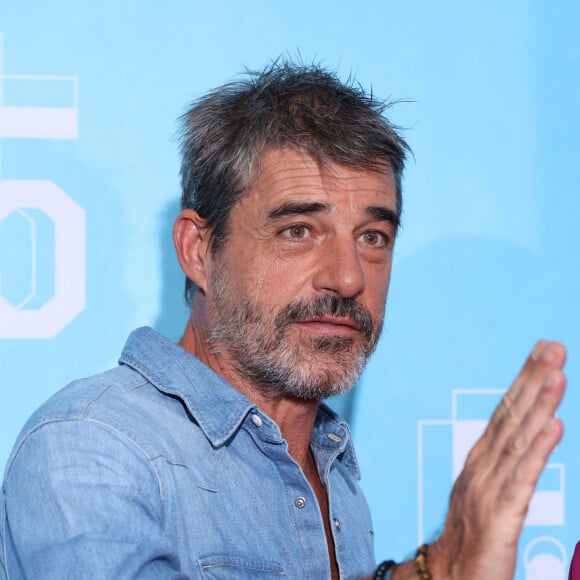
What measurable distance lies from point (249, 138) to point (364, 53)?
462 millimetres

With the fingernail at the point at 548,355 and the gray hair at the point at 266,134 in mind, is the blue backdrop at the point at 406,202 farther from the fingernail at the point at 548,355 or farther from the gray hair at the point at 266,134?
the fingernail at the point at 548,355

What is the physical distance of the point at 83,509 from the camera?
3.47ft

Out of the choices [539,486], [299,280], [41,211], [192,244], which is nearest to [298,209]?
[299,280]

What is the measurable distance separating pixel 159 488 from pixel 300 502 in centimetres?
24

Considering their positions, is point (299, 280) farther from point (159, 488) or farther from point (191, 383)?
point (159, 488)

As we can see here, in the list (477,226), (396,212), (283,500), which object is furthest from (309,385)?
(477,226)

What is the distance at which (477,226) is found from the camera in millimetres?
1822

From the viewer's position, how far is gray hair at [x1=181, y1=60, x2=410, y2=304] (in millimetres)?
1407

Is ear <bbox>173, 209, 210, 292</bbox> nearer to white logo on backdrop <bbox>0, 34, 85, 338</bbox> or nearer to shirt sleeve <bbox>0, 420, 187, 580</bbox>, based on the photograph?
white logo on backdrop <bbox>0, 34, 85, 338</bbox>

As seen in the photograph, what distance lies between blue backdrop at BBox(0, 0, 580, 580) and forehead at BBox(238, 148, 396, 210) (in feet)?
1.14

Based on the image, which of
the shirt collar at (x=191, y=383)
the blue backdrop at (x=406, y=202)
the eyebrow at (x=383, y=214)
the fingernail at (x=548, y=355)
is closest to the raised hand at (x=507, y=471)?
the fingernail at (x=548, y=355)

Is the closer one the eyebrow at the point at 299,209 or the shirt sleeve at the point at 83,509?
the shirt sleeve at the point at 83,509

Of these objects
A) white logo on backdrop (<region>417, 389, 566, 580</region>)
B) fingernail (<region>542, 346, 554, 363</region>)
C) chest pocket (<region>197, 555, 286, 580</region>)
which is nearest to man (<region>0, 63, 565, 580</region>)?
chest pocket (<region>197, 555, 286, 580</region>)

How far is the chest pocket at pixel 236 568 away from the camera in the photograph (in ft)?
3.86
